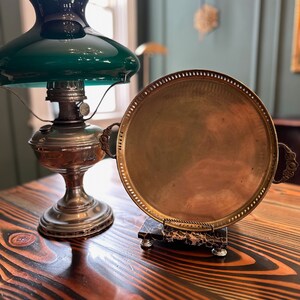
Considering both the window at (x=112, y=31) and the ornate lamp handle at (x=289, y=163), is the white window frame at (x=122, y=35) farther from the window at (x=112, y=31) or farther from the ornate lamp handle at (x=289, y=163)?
the ornate lamp handle at (x=289, y=163)

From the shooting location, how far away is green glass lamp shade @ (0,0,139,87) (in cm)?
49

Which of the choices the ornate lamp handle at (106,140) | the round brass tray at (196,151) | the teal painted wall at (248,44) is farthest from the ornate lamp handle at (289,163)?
the teal painted wall at (248,44)

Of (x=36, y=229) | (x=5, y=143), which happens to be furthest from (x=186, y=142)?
(x=5, y=143)

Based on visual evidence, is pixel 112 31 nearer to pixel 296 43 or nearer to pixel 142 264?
pixel 296 43

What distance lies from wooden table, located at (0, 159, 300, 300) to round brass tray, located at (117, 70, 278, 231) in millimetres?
71

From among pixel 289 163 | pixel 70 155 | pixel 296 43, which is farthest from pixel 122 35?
pixel 289 163

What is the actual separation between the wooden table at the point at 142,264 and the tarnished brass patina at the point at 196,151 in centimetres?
7

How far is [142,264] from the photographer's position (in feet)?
1.66

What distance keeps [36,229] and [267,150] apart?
504 millimetres

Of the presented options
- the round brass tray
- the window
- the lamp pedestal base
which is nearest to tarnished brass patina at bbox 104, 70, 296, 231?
the round brass tray

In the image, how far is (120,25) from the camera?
7.41 feet

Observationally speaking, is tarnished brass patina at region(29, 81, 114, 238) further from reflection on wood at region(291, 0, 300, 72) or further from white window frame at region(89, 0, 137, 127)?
reflection on wood at region(291, 0, 300, 72)

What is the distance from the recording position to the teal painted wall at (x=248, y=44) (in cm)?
187

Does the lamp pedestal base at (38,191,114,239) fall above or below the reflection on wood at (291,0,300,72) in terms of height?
below
